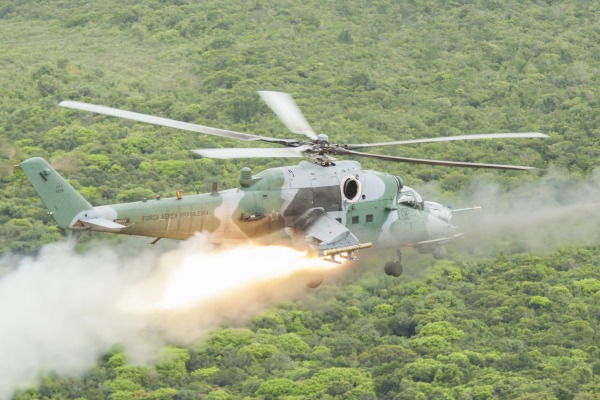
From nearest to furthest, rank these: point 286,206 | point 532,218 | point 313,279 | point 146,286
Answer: point 286,206 < point 313,279 < point 146,286 < point 532,218

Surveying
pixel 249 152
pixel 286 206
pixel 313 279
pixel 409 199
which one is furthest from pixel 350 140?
pixel 249 152

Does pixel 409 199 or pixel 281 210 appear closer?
pixel 281 210

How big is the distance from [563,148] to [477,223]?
63638mm

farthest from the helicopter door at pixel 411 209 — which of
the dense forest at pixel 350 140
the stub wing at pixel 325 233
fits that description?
the dense forest at pixel 350 140

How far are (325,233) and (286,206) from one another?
1593mm

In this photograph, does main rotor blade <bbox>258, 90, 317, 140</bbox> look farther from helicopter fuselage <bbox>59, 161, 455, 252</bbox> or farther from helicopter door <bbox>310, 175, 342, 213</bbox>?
helicopter door <bbox>310, 175, 342, 213</bbox>

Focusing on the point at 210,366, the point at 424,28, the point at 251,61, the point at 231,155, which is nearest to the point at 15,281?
the point at 231,155

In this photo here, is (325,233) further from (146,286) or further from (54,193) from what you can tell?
(54,193)

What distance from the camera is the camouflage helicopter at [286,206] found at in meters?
49.0

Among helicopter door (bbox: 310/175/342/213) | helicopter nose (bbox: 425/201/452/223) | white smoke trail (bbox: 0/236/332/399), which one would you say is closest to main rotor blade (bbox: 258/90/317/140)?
helicopter door (bbox: 310/175/342/213)

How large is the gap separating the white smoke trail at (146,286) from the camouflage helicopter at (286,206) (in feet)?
3.40

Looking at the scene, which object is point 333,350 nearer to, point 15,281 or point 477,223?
point 477,223

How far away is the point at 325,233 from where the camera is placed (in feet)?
168

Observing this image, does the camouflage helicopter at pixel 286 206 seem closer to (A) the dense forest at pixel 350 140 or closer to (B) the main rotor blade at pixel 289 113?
(B) the main rotor blade at pixel 289 113
